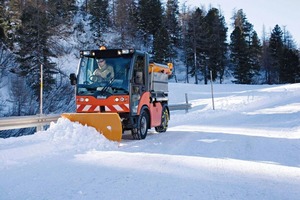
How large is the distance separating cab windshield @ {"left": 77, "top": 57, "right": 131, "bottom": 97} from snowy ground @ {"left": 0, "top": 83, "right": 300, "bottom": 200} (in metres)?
1.33

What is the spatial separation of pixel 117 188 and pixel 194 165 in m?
2.07

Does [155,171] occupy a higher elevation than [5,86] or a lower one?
lower

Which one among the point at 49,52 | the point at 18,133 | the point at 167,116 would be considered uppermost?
the point at 49,52

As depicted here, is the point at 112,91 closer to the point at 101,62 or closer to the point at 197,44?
the point at 101,62

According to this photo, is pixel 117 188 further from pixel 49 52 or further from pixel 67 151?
pixel 49 52

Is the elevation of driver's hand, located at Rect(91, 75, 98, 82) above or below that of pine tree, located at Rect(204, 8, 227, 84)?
below

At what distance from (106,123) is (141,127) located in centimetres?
161

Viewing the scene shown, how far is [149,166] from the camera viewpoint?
667 centimetres

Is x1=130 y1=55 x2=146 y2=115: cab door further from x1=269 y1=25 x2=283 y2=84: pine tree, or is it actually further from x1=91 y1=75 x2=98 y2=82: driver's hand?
x1=269 y1=25 x2=283 y2=84: pine tree

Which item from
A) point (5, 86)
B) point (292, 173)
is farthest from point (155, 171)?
point (5, 86)

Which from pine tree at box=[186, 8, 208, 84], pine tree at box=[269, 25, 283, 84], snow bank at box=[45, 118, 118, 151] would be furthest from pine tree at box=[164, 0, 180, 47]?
snow bank at box=[45, 118, 118, 151]

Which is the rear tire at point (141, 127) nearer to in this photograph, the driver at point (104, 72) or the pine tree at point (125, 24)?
the driver at point (104, 72)

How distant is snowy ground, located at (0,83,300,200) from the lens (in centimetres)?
501

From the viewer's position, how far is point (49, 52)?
3291 centimetres
